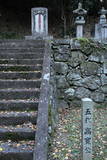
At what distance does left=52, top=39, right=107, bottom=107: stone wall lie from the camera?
815 cm

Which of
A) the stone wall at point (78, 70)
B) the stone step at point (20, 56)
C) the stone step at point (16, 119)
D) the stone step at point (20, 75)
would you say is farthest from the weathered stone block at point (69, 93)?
the stone step at point (16, 119)

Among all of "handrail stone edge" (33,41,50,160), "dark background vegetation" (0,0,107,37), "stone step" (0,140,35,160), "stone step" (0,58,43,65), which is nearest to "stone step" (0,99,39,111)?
"handrail stone edge" (33,41,50,160)

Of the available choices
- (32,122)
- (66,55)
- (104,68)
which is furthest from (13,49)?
(32,122)

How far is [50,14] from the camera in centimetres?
1717

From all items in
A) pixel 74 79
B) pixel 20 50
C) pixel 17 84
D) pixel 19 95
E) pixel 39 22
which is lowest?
pixel 74 79

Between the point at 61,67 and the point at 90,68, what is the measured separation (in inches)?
35.1

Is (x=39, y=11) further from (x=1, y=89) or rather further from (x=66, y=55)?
(x=1, y=89)

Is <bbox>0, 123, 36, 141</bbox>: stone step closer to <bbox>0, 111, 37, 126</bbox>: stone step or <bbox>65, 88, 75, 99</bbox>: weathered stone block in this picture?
<bbox>0, 111, 37, 126</bbox>: stone step

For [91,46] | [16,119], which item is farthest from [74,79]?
[16,119]

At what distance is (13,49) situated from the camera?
740cm

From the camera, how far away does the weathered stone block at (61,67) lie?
815 cm

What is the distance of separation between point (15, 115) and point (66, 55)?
398cm

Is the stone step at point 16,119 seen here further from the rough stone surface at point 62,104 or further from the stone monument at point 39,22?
the stone monument at point 39,22

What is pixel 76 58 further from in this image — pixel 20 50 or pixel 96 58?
pixel 20 50
